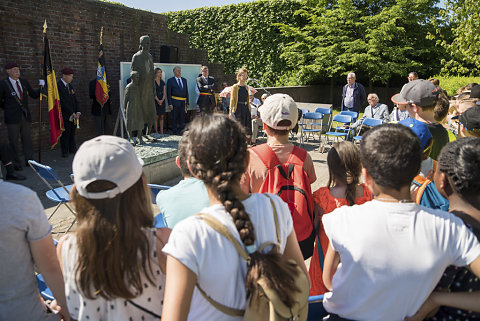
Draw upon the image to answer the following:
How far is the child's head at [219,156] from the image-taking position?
132 cm

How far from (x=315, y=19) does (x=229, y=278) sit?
62.3 ft

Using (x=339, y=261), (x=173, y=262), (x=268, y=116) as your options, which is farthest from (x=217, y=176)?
(x=268, y=116)

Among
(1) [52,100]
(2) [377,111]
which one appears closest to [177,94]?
(1) [52,100]

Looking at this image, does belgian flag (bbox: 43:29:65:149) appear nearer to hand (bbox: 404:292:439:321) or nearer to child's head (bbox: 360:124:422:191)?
child's head (bbox: 360:124:422:191)

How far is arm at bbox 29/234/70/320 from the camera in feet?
5.26

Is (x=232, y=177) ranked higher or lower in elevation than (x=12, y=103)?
higher

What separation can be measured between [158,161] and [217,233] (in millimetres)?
5618

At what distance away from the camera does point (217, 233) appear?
1.25 meters

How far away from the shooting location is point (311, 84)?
65.4 feet

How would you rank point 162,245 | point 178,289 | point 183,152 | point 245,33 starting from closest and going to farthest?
point 178,289 → point 162,245 → point 183,152 → point 245,33

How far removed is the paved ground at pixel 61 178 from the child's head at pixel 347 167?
3620 mm

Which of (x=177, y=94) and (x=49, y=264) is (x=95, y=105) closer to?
(x=177, y=94)

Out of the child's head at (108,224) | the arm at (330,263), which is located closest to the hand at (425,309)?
the arm at (330,263)

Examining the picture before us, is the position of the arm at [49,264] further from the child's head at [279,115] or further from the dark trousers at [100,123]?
the dark trousers at [100,123]
